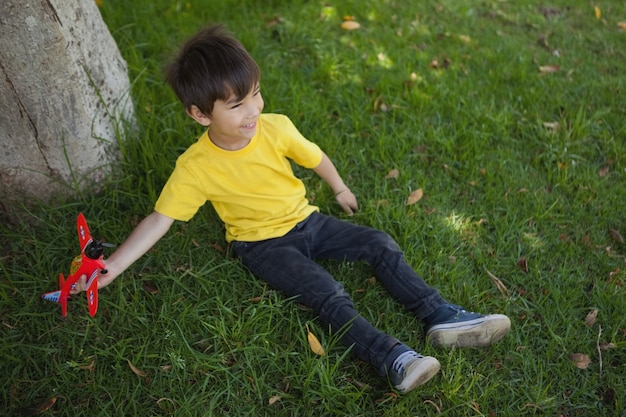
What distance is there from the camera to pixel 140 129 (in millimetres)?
3021

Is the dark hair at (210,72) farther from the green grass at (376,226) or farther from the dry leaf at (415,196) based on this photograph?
the dry leaf at (415,196)

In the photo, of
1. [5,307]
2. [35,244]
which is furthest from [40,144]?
[5,307]

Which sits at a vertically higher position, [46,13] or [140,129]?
[46,13]

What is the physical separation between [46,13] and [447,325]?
2219mm

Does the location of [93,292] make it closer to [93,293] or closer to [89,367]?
[93,293]

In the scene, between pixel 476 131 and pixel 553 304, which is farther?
pixel 476 131

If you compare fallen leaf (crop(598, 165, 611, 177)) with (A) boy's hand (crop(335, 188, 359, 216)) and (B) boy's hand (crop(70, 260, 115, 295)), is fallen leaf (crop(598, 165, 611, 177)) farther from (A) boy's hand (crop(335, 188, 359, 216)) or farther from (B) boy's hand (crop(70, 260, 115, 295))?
(B) boy's hand (crop(70, 260, 115, 295))

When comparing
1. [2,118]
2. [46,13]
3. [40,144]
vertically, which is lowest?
[40,144]

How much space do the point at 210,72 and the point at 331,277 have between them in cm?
106

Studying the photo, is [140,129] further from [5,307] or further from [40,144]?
[5,307]

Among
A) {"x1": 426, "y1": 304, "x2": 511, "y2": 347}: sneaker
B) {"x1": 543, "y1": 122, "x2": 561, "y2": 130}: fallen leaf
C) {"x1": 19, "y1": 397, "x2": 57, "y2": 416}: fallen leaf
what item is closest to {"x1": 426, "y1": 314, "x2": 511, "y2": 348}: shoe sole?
{"x1": 426, "y1": 304, "x2": 511, "y2": 347}: sneaker

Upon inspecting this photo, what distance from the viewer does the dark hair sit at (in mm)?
2158

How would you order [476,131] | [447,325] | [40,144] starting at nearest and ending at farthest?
1. [447,325]
2. [40,144]
3. [476,131]

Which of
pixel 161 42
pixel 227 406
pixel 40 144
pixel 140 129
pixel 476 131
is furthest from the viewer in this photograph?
pixel 161 42
